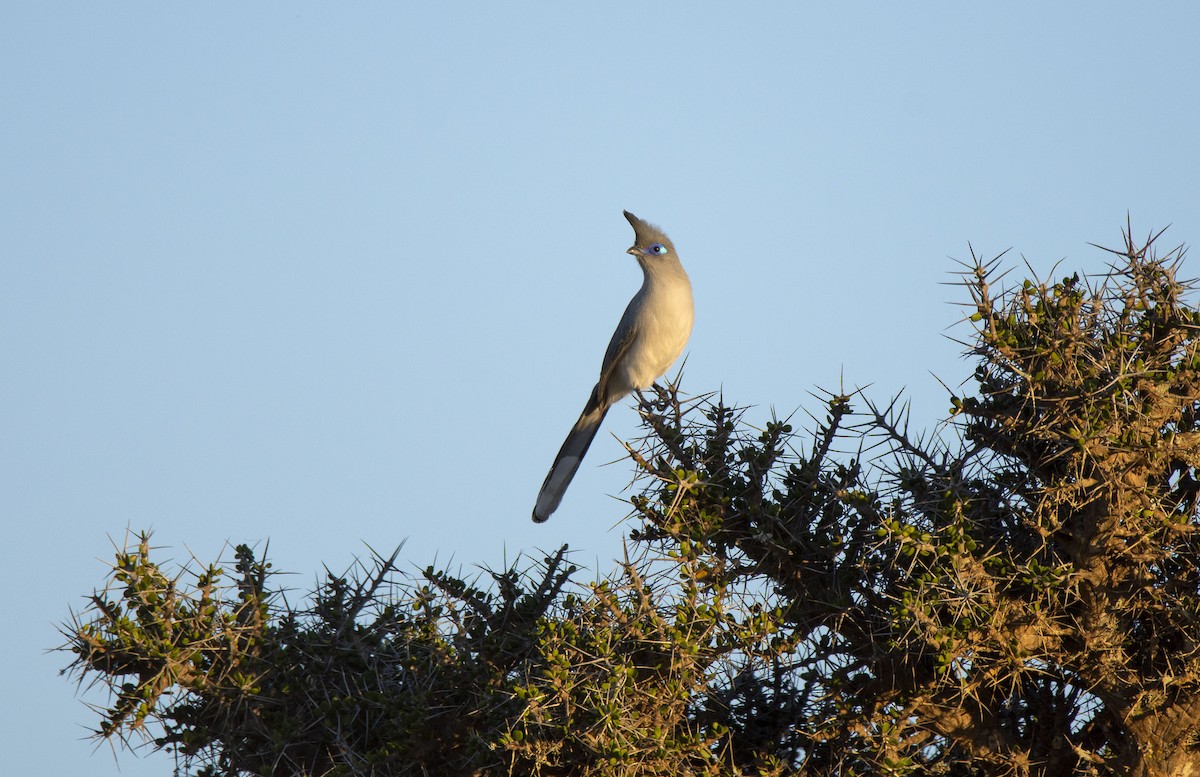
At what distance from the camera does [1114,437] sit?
161 inches

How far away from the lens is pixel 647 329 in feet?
26.8

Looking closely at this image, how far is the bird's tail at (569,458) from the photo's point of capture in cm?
715

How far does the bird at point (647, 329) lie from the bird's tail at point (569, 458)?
0.01 meters

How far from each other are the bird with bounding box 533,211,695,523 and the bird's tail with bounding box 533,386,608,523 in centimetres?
1

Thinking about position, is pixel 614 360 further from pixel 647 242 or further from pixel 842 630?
pixel 842 630

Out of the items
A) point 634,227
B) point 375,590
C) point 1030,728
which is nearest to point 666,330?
point 634,227

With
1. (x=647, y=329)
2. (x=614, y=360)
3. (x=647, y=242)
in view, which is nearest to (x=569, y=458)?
(x=614, y=360)

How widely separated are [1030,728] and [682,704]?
60.1 inches

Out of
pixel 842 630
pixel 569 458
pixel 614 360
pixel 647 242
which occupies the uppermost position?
pixel 647 242

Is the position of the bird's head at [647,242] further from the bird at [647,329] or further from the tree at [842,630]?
the tree at [842,630]

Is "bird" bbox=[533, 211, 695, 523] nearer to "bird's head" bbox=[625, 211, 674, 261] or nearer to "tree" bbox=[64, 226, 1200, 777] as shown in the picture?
"bird's head" bbox=[625, 211, 674, 261]

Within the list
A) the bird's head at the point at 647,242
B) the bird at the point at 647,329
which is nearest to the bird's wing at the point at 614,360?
the bird at the point at 647,329

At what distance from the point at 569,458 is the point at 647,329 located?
4.04 feet

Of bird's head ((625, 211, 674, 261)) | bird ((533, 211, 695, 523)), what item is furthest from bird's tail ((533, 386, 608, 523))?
bird's head ((625, 211, 674, 261))
